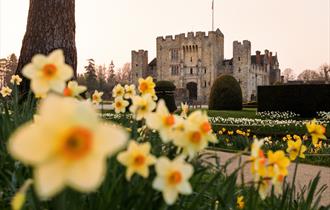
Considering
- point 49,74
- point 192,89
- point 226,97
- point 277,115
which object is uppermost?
point 192,89

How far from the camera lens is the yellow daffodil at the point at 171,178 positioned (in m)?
1.17

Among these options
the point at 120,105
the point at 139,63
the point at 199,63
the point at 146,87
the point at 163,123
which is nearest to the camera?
the point at 163,123

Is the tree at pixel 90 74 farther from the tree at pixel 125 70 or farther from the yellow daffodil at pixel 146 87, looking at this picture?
the yellow daffodil at pixel 146 87

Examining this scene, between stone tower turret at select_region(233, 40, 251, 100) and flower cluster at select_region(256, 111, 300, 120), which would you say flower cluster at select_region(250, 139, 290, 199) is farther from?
stone tower turret at select_region(233, 40, 251, 100)

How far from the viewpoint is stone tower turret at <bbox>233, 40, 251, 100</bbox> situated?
5319 centimetres

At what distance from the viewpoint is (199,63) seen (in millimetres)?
54969

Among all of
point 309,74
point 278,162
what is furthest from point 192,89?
point 309,74

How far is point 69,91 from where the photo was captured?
5.80 ft

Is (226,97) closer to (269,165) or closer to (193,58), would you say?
(269,165)

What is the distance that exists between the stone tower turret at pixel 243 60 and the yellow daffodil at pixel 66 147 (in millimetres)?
53779

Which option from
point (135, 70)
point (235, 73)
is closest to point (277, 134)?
point (235, 73)

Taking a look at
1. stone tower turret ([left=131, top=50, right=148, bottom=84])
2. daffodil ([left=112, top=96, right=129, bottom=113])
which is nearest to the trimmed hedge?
daffodil ([left=112, top=96, right=129, bottom=113])

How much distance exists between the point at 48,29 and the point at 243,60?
159 feet

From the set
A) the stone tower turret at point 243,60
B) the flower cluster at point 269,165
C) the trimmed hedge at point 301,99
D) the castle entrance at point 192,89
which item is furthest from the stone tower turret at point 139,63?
the flower cluster at point 269,165
